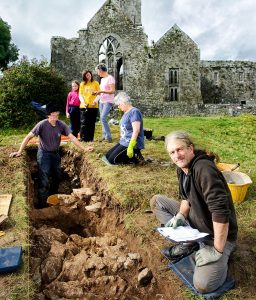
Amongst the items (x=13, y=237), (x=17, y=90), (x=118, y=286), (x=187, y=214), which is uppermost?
(x=17, y=90)

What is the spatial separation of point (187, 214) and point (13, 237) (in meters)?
2.40

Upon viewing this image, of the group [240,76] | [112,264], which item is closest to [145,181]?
[112,264]

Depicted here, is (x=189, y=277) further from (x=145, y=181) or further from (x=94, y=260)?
(x=145, y=181)

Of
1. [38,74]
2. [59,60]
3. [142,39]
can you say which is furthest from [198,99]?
[38,74]

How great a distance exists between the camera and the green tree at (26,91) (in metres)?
16.7

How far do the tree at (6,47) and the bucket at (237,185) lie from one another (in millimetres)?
36050

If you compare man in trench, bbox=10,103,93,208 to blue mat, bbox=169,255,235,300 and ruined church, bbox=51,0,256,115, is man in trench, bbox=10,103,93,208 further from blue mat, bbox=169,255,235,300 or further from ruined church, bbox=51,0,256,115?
ruined church, bbox=51,0,256,115

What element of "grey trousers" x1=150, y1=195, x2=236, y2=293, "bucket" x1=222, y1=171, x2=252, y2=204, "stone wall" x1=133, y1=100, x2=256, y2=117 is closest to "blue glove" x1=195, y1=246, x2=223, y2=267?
"grey trousers" x1=150, y1=195, x2=236, y2=293

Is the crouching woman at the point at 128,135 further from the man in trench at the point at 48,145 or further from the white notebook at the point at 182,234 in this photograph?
the white notebook at the point at 182,234

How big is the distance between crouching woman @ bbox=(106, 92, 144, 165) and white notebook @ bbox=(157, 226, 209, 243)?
11.6ft

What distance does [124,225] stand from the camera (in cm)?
602

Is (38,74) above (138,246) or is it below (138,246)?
above

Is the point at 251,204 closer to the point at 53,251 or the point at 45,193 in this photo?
the point at 53,251

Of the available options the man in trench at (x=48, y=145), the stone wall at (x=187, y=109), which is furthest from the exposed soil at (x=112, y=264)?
the stone wall at (x=187, y=109)
